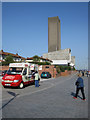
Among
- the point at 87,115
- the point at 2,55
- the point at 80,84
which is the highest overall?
the point at 2,55

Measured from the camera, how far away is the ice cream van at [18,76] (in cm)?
1320

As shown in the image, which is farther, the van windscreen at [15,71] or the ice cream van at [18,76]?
the van windscreen at [15,71]

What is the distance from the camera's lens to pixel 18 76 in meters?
13.4

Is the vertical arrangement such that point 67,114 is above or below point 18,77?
below

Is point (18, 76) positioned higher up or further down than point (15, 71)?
further down

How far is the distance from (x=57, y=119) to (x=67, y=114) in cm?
77

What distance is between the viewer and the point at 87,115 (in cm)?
602

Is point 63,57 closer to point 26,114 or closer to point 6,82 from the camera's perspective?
point 6,82

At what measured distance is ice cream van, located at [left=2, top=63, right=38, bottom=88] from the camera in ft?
43.3

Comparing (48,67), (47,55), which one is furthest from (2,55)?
(47,55)

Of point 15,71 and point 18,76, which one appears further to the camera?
point 15,71

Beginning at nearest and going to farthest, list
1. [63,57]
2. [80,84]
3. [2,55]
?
[80,84] < [2,55] < [63,57]

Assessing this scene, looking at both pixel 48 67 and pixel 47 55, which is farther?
pixel 47 55

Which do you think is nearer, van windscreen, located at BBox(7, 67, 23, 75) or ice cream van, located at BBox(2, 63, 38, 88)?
ice cream van, located at BBox(2, 63, 38, 88)
